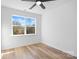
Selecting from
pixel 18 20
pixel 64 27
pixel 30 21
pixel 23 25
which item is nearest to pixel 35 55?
pixel 64 27

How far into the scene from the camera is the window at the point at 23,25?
5.46 m

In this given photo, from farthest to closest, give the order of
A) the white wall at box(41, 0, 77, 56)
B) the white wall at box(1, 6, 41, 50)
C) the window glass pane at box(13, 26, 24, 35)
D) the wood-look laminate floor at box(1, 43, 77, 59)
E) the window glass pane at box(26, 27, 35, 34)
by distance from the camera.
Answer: the window glass pane at box(26, 27, 35, 34)
the window glass pane at box(13, 26, 24, 35)
the white wall at box(1, 6, 41, 50)
the white wall at box(41, 0, 77, 56)
the wood-look laminate floor at box(1, 43, 77, 59)

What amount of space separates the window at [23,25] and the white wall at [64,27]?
5.88ft

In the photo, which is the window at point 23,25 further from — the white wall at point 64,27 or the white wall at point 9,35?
the white wall at point 64,27

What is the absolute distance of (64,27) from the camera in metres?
4.20

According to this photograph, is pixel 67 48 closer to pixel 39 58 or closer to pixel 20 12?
pixel 39 58

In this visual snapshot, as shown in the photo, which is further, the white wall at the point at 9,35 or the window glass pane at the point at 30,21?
the window glass pane at the point at 30,21

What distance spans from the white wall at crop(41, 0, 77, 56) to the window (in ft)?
5.88

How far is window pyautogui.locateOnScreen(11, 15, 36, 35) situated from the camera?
5.46 meters

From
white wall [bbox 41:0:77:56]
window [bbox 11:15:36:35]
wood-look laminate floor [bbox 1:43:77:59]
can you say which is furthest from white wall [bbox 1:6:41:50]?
white wall [bbox 41:0:77:56]

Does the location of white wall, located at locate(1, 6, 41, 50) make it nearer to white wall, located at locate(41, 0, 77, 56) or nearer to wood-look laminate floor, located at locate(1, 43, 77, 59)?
wood-look laminate floor, located at locate(1, 43, 77, 59)

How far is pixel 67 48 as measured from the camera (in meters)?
4.01

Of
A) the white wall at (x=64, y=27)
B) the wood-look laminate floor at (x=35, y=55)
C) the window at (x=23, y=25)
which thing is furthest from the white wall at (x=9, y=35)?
the white wall at (x=64, y=27)

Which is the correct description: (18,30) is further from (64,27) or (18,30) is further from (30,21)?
(64,27)
